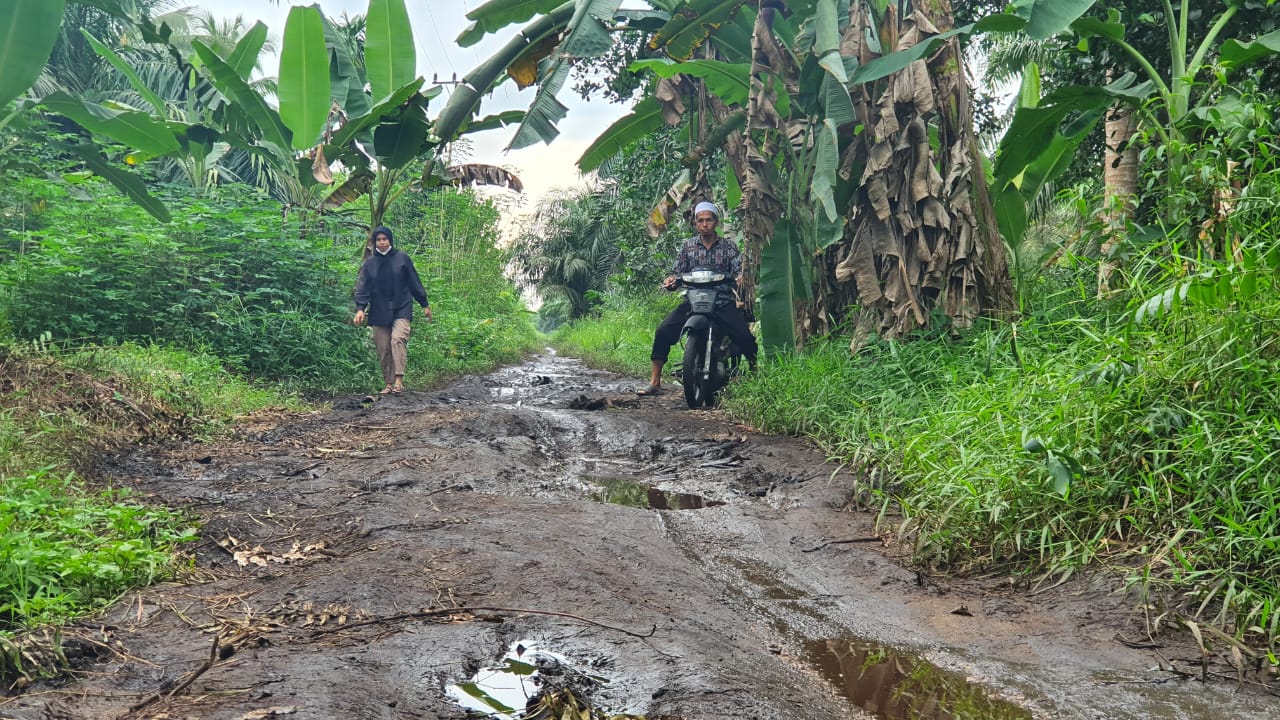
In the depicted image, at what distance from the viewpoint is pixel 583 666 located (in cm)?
269

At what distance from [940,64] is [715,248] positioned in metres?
2.68

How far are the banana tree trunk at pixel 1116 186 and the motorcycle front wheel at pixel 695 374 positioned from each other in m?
3.60

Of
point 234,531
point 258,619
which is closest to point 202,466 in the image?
point 234,531

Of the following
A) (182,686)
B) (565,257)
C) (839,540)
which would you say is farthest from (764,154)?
(565,257)

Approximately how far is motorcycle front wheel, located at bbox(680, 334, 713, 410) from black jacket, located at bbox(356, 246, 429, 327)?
10.6 feet

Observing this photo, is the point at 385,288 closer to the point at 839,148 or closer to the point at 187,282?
the point at 187,282

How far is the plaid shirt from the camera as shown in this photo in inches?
350

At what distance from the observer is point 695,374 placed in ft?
28.8

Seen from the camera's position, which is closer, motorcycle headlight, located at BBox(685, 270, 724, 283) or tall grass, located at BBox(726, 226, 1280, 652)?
tall grass, located at BBox(726, 226, 1280, 652)

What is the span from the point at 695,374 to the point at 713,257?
1173 mm

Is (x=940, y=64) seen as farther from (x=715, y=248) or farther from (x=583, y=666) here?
(x=583, y=666)

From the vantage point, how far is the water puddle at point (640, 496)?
17.3 ft

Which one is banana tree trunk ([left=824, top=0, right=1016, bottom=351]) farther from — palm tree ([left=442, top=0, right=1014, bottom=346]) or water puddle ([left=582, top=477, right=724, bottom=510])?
water puddle ([left=582, top=477, right=724, bottom=510])

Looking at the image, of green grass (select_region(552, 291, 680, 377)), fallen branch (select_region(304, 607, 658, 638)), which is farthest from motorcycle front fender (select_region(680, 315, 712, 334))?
fallen branch (select_region(304, 607, 658, 638))
